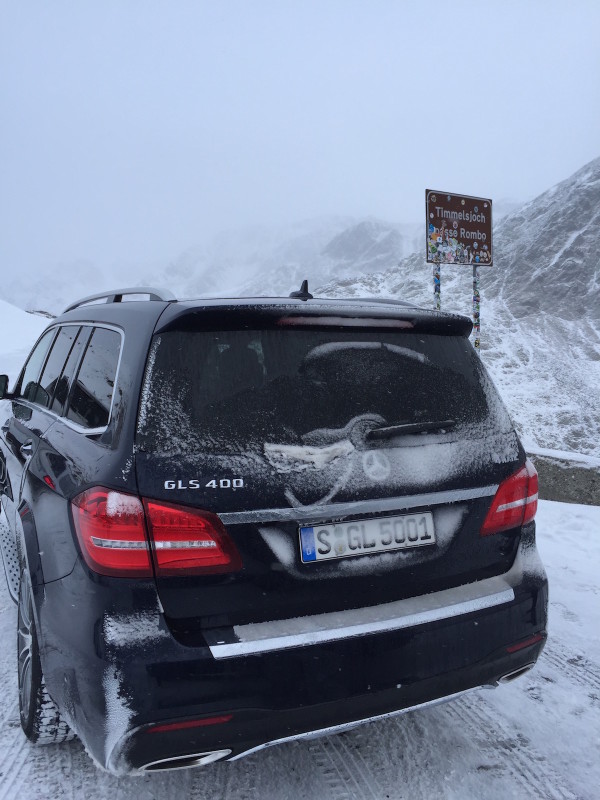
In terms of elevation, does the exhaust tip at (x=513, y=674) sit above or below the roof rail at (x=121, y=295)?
below

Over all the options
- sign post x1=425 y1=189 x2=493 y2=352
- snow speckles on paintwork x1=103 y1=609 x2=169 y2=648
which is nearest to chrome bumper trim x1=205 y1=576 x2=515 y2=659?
snow speckles on paintwork x1=103 y1=609 x2=169 y2=648

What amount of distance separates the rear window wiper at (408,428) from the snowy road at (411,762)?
1299 mm

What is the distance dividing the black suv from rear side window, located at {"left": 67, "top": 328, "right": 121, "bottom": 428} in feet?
0.06

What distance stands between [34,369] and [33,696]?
1997mm

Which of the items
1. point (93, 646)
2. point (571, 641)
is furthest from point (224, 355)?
point (571, 641)

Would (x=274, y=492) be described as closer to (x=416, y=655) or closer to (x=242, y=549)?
(x=242, y=549)

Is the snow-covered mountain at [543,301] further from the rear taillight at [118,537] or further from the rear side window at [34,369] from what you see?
the rear taillight at [118,537]

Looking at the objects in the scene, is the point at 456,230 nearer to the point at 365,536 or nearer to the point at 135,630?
the point at 365,536

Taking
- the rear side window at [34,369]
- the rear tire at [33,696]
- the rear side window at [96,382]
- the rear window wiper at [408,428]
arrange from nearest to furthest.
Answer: the rear window wiper at [408,428], the rear side window at [96,382], the rear tire at [33,696], the rear side window at [34,369]

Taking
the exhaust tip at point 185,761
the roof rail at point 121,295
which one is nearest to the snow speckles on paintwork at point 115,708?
the exhaust tip at point 185,761

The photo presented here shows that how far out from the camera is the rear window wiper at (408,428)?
1.98 meters

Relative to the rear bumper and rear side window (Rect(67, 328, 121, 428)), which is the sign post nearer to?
rear side window (Rect(67, 328, 121, 428))

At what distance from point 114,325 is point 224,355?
626 millimetres

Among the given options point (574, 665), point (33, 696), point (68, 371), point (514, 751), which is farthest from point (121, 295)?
point (574, 665)
